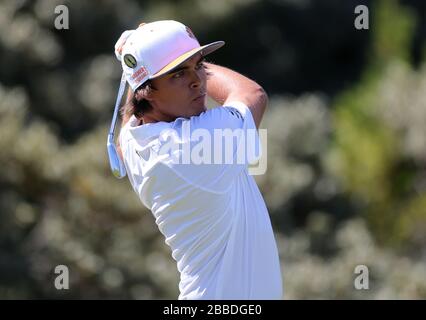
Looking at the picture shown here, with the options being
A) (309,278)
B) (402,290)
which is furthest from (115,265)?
(402,290)

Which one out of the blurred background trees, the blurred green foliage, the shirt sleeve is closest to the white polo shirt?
the shirt sleeve

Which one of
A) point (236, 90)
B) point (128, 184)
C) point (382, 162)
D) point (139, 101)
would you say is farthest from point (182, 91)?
point (382, 162)

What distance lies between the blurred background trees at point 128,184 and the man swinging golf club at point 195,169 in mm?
3591

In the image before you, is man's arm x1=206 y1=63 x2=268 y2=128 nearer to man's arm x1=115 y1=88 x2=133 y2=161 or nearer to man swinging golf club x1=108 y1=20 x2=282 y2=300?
man swinging golf club x1=108 y1=20 x2=282 y2=300

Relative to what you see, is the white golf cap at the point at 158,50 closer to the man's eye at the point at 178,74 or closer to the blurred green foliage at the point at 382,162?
the man's eye at the point at 178,74

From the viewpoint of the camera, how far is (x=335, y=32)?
1133 centimetres

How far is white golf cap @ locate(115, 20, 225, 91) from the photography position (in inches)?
123

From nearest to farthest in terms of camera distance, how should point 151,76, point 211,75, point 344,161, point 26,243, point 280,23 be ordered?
point 151,76, point 211,75, point 26,243, point 344,161, point 280,23

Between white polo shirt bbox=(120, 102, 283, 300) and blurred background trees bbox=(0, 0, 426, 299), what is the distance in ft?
11.8

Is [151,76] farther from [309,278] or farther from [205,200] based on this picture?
[309,278]

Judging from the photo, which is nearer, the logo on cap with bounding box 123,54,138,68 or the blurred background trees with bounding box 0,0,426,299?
the logo on cap with bounding box 123,54,138,68

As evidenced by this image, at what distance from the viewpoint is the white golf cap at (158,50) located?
10.3 ft

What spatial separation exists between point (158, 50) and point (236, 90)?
1.13 feet

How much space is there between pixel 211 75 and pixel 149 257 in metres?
3.81
